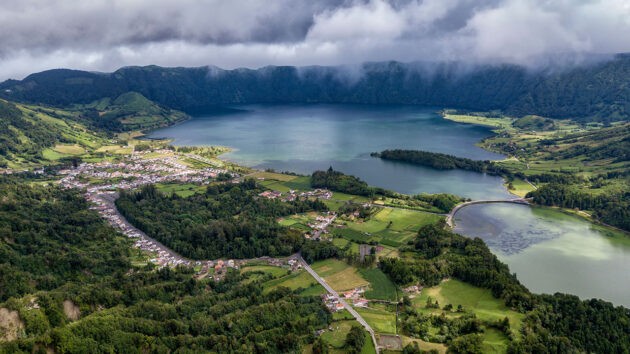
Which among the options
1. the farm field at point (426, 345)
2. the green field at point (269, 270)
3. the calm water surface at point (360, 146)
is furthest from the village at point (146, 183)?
the farm field at point (426, 345)

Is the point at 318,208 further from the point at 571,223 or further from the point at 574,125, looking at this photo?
the point at 574,125

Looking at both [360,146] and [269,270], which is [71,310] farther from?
[360,146]

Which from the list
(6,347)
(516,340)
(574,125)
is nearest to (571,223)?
(516,340)

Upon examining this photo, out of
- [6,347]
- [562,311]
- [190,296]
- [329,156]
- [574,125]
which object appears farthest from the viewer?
[574,125]

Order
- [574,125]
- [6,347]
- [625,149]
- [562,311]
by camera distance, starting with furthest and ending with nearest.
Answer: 1. [574,125]
2. [625,149]
3. [562,311]
4. [6,347]

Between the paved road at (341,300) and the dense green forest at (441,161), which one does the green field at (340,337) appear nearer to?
the paved road at (341,300)

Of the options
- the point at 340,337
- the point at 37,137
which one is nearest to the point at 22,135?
the point at 37,137
